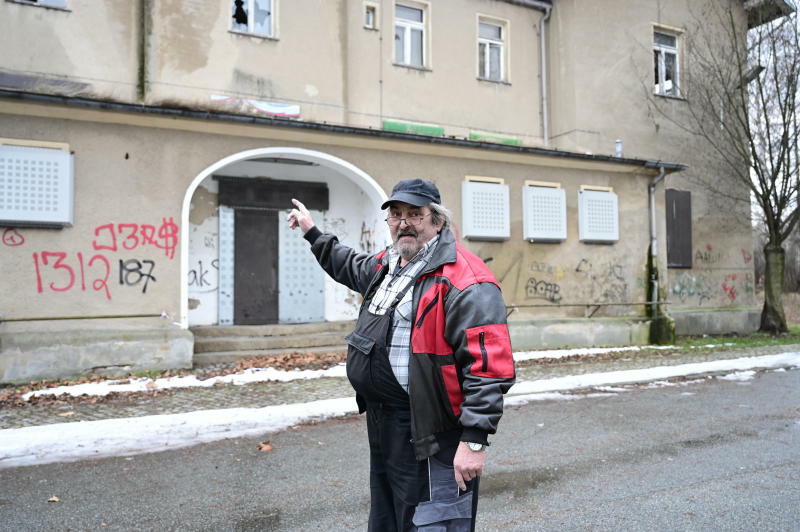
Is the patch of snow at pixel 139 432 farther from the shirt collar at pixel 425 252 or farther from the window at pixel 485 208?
the window at pixel 485 208

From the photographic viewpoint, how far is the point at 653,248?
1421cm

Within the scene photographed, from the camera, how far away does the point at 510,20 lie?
16547mm

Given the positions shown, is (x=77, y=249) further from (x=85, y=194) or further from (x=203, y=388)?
(x=203, y=388)

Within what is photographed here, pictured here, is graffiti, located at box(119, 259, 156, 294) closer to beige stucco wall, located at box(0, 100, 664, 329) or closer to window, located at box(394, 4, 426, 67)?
beige stucco wall, located at box(0, 100, 664, 329)

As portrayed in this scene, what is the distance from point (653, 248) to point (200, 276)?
9.96 metres

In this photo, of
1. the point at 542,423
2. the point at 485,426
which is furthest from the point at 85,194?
the point at 485,426

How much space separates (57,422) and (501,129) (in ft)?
41.5

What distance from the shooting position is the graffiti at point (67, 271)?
8945 millimetres

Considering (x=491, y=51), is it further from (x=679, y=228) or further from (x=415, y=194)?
(x=415, y=194)

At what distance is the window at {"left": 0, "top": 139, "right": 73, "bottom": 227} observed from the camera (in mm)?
8742

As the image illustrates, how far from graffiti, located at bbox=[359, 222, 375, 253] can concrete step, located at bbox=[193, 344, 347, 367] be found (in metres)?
2.31

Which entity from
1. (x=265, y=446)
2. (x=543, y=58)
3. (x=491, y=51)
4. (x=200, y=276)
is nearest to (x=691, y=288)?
(x=543, y=58)

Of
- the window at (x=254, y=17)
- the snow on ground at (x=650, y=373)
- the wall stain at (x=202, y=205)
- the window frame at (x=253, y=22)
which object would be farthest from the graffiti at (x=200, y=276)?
the snow on ground at (x=650, y=373)

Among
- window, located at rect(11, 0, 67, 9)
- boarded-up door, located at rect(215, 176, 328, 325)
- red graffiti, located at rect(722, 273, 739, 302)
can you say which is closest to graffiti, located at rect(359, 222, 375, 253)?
boarded-up door, located at rect(215, 176, 328, 325)
